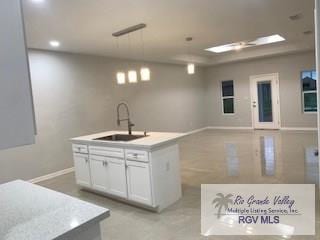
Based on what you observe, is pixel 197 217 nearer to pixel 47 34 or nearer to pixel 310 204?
pixel 310 204

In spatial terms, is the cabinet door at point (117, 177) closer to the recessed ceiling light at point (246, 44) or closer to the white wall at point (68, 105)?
the white wall at point (68, 105)

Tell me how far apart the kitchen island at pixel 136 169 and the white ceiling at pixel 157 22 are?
175 cm

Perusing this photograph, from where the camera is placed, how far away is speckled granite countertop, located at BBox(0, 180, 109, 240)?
1113mm

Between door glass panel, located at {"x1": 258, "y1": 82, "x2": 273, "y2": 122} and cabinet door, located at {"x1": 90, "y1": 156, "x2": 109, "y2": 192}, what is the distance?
7224 millimetres

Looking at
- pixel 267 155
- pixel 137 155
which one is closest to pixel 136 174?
pixel 137 155

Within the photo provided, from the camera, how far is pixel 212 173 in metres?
4.53

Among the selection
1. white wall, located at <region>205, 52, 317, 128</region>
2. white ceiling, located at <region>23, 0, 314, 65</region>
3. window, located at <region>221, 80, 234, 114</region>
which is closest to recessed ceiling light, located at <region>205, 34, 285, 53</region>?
white ceiling, located at <region>23, 0, 314, 65</region>

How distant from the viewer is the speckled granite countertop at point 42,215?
1.11 meters

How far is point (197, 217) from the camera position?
2967 millimetres

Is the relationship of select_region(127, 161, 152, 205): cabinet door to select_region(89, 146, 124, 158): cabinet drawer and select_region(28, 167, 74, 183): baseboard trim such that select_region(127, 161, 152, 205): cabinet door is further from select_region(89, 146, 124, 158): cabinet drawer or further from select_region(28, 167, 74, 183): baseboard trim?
select_region(28, 167, 74, 183): baseboard trim

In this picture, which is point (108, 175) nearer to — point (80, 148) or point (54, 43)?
point (80, 148)

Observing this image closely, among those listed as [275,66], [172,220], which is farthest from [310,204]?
[275,66]

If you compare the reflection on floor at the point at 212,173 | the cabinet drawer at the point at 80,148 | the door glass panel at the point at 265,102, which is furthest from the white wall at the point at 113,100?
the cabinet drawer at the point at 80,148

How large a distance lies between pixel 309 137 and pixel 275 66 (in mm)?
2820
